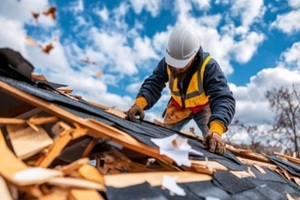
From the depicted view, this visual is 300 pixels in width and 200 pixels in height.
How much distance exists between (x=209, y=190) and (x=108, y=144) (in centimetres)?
58

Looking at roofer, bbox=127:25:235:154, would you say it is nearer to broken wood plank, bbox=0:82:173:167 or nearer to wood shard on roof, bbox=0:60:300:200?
wood shard on roof, bbox=0:60:300:200

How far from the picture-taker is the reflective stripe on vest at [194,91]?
3.69m

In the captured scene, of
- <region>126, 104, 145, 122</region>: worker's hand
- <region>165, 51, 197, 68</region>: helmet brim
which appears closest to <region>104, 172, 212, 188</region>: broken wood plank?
<region>126, 104, 145, 122</region>: worker's hand

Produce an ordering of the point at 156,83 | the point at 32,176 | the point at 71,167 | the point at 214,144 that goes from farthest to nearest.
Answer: the point at 156,83 < the point at 214,144 < the point at 71,167 < the point at 32,176

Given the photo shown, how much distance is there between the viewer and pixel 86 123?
1.86 meters

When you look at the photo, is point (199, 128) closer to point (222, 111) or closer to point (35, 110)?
point (222, 111)

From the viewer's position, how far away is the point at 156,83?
4.27 metres

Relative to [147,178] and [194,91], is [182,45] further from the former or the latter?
[147,178]

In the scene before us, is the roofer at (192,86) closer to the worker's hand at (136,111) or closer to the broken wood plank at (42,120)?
the worker's hand at (136,111)

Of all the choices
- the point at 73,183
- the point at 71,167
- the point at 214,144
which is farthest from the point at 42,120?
the point at 214,144

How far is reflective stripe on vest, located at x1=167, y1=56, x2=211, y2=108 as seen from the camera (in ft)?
12.1

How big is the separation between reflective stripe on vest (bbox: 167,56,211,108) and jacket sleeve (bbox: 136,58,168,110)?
172mm

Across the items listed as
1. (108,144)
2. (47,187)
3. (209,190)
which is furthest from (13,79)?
(209,190)

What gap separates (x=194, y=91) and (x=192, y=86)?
0.07 metres
